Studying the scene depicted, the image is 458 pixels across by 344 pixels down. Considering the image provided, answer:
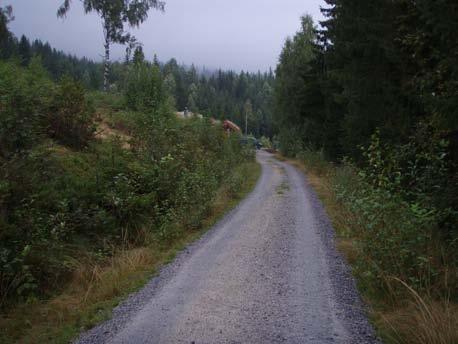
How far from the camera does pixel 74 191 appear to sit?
335 inches

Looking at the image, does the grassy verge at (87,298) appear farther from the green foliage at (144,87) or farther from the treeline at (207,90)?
the treeline at (207,90)

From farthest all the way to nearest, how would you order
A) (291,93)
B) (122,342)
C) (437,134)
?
(291,93), (437,134), (122,342)

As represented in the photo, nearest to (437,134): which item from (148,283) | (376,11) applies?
(376,11)

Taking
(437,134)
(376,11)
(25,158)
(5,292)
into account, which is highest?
(376,11)

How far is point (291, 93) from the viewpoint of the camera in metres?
35.3

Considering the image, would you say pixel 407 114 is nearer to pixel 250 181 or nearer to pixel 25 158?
pixel 25 158

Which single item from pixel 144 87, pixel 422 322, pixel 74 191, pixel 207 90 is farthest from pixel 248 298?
pixel 207 90

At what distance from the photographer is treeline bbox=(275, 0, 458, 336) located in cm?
482

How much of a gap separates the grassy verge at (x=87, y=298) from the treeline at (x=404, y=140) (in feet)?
12.4

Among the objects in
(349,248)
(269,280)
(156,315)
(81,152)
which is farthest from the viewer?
(81,152)

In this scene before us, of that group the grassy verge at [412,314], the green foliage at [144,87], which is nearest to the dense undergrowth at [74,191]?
the grassy verge at [412,314]

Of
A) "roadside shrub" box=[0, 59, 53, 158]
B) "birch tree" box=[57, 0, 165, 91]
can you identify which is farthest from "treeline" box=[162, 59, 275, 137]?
"roadside shrub" box=[0, 59, 53, 158]

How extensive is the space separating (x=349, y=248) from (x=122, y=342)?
529 cm

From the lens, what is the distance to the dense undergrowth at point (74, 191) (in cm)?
666
